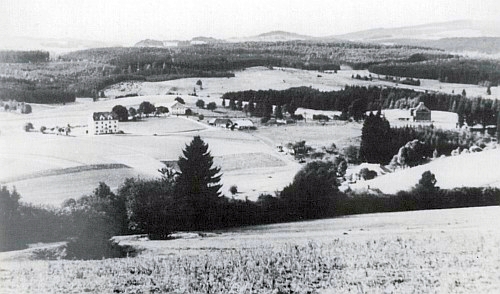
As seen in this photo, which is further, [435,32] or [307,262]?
[435,32]

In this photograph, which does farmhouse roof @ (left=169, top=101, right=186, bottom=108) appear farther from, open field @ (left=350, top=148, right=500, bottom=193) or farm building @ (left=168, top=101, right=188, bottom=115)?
open field @ (left=350, top=148, right=500, bottom=193)

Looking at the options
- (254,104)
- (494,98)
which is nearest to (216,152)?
(254,104)

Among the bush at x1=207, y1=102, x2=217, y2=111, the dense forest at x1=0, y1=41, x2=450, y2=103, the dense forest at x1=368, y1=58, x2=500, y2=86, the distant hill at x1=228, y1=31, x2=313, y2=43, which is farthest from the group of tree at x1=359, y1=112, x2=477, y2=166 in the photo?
the bush at x1=207, y1=102, x2=217, y2=111

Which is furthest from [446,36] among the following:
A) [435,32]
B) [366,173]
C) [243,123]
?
[243,123]

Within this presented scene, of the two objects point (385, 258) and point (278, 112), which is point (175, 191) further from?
point (385, 258)

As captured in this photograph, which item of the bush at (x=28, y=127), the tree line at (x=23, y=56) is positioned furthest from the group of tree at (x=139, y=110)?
the tree line at (x=23, y=56)

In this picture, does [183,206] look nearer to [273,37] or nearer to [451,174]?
[273,37]
